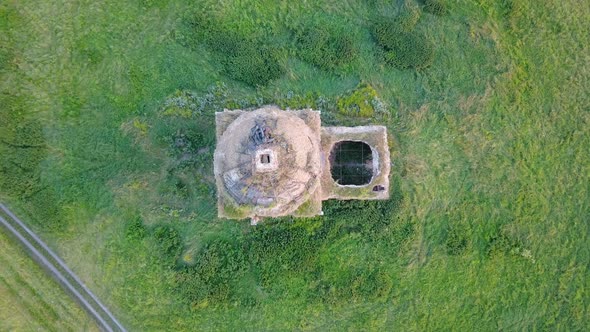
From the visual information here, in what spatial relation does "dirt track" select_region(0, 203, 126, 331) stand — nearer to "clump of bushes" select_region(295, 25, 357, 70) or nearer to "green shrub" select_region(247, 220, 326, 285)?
"green shrub" select_region(247, 220, 326, 285)

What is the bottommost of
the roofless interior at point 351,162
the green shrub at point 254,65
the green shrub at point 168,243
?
the green shrub at point 168,243

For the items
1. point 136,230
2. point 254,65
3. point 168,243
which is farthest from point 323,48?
point 136,230

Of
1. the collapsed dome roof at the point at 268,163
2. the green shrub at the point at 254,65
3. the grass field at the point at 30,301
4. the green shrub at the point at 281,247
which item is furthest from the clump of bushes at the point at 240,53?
the grass field at the point at 30,301

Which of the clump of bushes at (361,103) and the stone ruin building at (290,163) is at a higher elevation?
the clump of bushes at (361,103)

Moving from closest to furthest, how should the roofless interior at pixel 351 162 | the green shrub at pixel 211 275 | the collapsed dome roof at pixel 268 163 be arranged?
the collapsed dome roof at pixel 268 163
the green shrub at pixel 211 275
the roofless interior at pixel 351 162

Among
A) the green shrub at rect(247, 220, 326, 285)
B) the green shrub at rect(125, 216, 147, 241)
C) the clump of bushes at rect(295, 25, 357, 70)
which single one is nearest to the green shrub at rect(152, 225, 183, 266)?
the green shrub at rect(125, 216, 147, 241)

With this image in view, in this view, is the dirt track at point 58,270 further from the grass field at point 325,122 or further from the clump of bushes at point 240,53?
the clump of bushes at point 240,53

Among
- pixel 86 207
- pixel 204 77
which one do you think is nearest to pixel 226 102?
pixel 204 77
